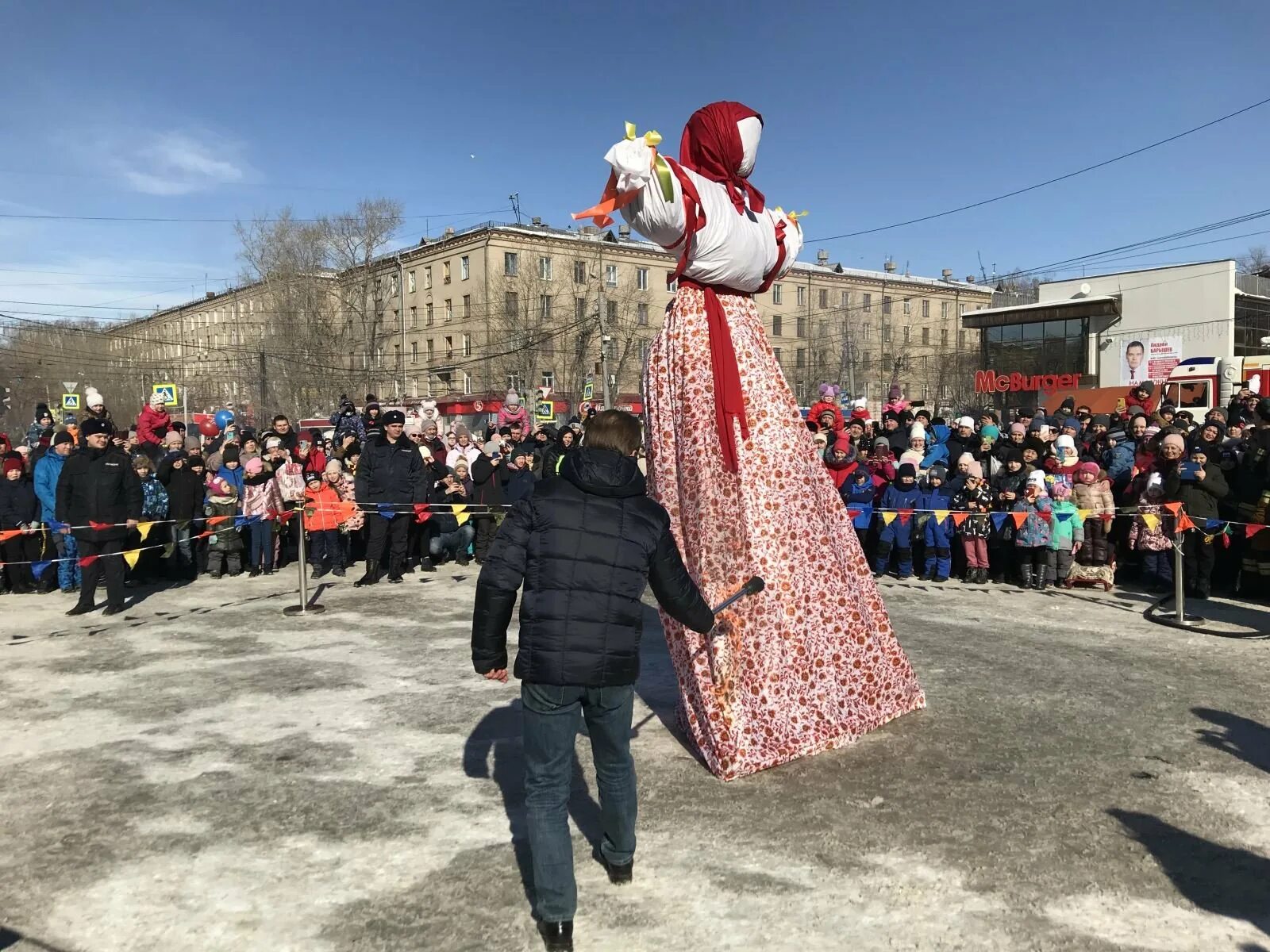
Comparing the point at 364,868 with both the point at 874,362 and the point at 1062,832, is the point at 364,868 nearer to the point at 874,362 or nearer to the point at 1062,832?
the point at 1062,832

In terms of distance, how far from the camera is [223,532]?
34.3 feet

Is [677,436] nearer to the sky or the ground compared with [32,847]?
nearer to the sky

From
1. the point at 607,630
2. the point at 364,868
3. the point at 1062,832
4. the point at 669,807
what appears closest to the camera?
the point at 607,630

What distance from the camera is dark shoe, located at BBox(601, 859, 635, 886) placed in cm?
342

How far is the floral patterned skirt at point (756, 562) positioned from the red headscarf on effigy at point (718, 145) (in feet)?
2.07

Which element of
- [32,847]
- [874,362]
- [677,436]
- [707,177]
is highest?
[874,362]

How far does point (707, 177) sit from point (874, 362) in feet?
214

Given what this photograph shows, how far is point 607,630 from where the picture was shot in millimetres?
3223

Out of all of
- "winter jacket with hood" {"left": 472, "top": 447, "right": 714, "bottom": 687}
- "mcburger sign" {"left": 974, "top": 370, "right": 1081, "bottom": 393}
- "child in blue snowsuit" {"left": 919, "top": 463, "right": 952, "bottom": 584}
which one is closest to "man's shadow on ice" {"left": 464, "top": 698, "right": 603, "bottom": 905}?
"winter jacket with hood" {"left": 472, "top": 447, "right": 714, "bottom": 687}

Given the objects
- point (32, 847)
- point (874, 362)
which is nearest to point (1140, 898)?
point (32, 847)

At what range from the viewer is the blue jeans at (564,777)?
308cm

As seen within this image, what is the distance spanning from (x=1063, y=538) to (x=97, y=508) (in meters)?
9.88

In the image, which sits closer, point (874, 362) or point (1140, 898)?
point (1140, 898)

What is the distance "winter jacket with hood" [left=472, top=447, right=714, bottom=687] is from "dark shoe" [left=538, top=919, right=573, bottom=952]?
80cm
